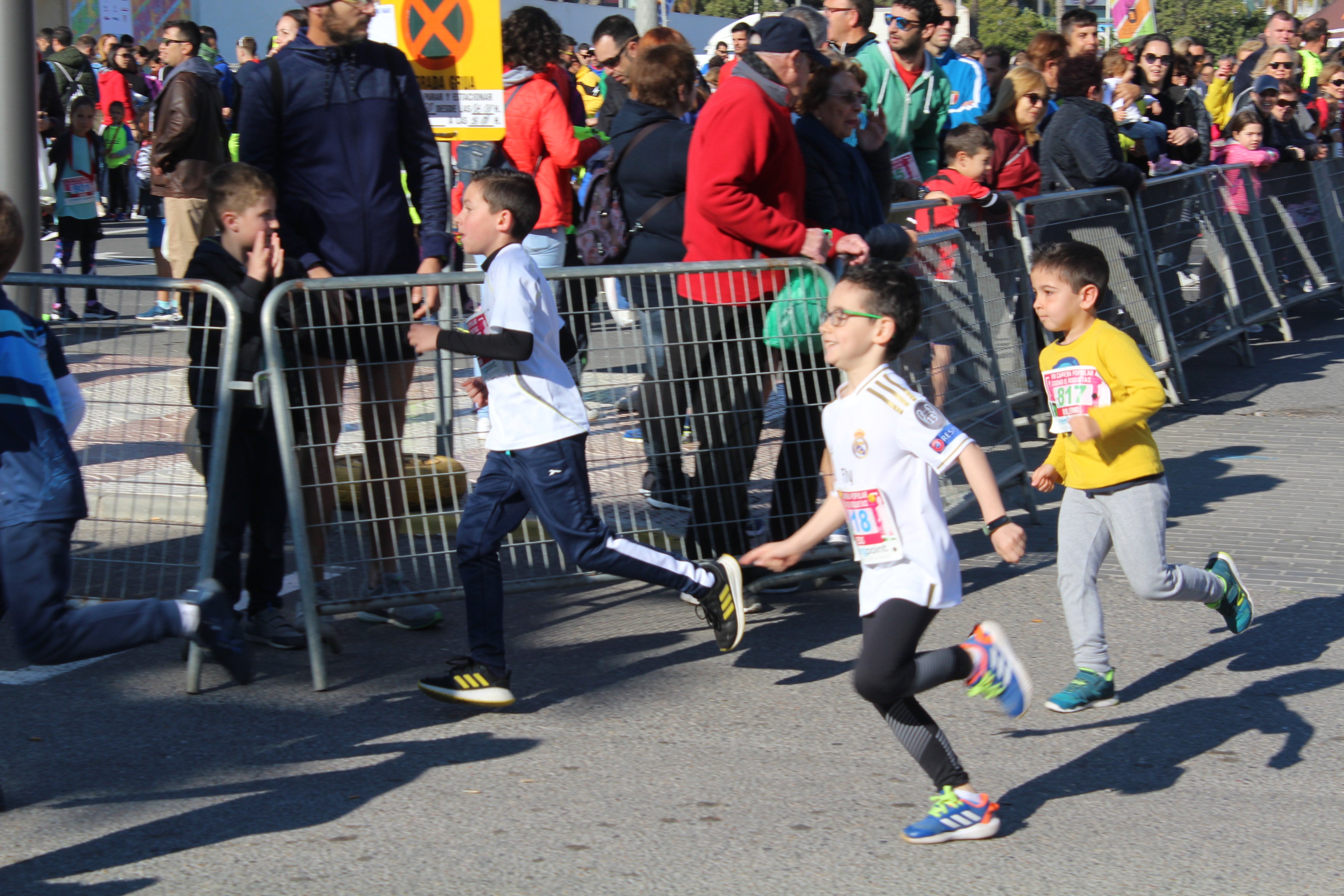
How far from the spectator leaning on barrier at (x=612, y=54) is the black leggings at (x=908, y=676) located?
5.97 metres

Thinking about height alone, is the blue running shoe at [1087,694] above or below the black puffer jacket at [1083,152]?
below

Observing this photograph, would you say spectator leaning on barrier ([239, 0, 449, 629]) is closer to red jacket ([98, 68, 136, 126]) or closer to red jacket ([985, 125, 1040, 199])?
red jacket ([985, 125, 1040, 199])

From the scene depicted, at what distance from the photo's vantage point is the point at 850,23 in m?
7.75

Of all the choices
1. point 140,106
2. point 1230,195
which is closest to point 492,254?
point 1230,195

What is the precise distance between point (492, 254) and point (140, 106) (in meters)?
16.3

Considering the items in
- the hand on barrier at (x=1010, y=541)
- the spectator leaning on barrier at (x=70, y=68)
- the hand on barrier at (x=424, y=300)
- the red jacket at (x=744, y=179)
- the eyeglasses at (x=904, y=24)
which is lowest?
the hand on barrier at (x=1010, y=541)

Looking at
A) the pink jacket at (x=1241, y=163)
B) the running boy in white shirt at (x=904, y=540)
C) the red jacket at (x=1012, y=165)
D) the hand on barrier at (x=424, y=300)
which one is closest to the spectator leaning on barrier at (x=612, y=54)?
the red jacket at (x=1012, y=165)

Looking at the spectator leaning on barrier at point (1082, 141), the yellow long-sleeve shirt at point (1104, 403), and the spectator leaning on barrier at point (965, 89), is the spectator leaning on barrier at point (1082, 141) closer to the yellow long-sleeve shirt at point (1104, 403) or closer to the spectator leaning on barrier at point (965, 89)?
the spectator leaning on barrier at point (965, 89)

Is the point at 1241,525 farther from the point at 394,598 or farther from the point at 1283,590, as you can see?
the point at 394,598

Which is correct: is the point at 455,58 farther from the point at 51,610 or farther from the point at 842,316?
the point at 51,610

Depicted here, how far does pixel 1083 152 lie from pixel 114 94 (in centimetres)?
1367

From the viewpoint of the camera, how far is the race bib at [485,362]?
452 centimetres

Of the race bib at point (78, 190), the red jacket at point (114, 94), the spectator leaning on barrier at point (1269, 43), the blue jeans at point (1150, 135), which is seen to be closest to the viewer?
the blue jeans at point (1150, 135)

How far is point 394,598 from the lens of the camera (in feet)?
16.3
